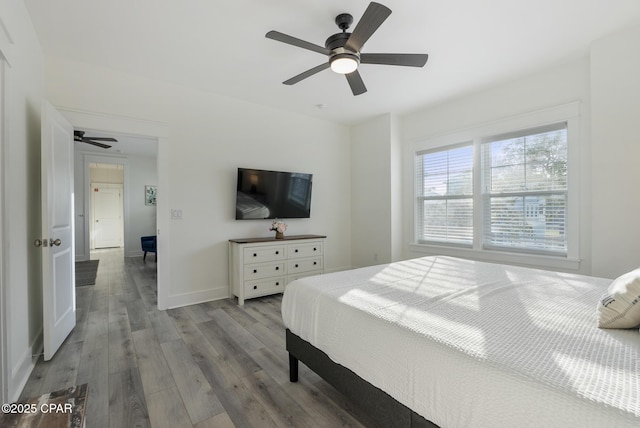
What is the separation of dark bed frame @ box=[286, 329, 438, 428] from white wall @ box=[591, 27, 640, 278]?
270 cm

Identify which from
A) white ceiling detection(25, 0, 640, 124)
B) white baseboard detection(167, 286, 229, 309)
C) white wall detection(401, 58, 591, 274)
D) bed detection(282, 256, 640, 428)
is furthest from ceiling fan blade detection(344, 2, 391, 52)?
white baseboard detection(167, 286, 229, 309)

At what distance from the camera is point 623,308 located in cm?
110

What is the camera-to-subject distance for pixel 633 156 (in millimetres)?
2488

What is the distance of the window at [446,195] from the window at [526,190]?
0.23m

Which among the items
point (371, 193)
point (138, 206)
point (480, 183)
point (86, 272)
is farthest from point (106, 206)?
point (480, 183)

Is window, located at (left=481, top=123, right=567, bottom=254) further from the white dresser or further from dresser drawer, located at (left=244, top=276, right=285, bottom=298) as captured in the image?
dresser drawer, located at (left=244, top=276, right=285, bottom=298)

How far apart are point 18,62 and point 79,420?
7.80ft

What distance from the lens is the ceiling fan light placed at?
224cm

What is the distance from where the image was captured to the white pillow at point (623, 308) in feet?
3.56

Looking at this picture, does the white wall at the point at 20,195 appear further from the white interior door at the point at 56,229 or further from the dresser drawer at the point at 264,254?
the dresser drawer at the point at 264,254

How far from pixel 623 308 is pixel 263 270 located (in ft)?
10.7

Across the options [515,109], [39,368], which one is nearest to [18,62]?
[39,368]

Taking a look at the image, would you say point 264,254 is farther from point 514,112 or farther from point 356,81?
point 514,112

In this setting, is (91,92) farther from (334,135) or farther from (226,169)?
(334,135)
